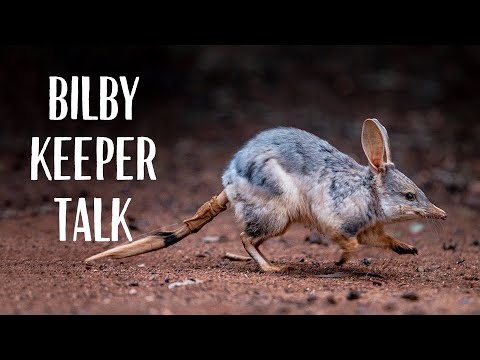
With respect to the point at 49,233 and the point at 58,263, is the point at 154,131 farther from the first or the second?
the point at 58,263

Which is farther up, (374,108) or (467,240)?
(374,108)

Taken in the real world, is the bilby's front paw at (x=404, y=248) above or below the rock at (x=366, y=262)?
above

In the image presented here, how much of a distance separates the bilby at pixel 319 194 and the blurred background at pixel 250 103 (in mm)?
3741

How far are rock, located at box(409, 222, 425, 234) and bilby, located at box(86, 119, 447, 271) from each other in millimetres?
2270

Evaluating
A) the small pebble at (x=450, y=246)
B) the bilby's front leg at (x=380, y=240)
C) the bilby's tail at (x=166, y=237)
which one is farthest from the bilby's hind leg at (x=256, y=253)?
the small pebble at (x=450, y=246)

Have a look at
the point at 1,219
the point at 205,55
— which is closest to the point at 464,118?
the point at 205,55

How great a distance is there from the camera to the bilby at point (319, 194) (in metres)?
6.35

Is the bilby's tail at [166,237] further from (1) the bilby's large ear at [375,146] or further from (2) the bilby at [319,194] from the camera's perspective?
(1) the bilby's large ear at [375,146]

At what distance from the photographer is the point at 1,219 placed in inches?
350

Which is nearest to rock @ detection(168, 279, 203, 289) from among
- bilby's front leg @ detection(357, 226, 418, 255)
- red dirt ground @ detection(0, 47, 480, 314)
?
red dirt ground @ detection(0, 47, 480, 314)

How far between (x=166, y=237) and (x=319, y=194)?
1429 millimetres

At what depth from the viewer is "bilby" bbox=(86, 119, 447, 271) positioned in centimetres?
635

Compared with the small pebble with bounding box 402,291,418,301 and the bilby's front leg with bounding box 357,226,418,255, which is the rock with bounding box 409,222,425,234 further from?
the small pebble with bounding box 402,291,418,301

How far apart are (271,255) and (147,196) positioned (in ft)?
10.5
